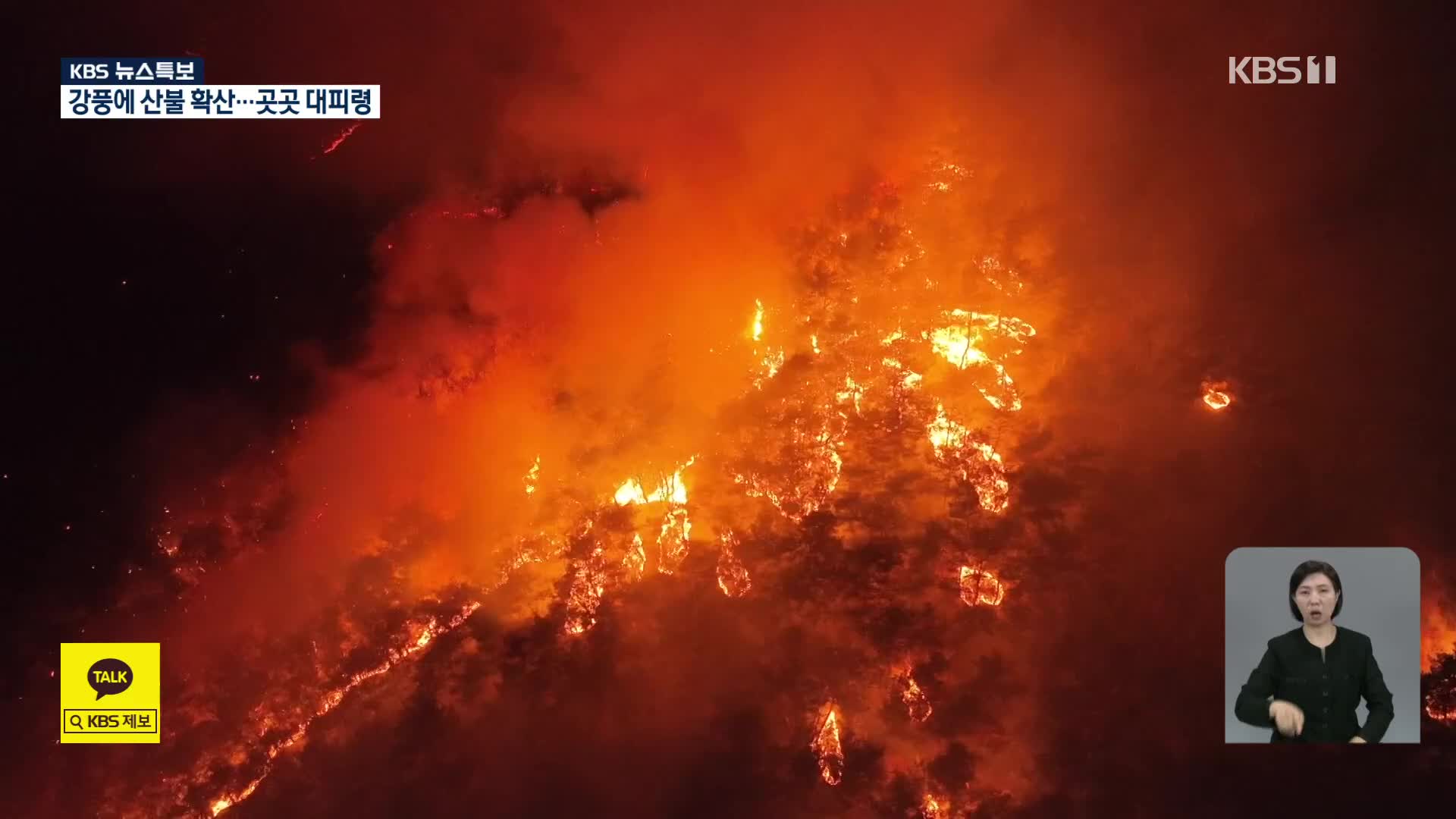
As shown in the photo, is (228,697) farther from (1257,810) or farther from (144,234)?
(1257,810)

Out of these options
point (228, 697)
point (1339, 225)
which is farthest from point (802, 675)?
point (1339, 225)

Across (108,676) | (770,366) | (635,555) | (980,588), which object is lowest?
(108,676)

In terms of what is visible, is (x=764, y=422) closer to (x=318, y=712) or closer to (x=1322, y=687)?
(x=318, y=712)

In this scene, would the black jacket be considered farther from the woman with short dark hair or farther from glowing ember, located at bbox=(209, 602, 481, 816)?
glowing ember, located at bbox=(209, 602, 481, 816)

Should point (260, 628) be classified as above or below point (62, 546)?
below

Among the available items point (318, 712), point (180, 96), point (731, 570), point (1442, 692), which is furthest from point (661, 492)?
point (1442, 692)

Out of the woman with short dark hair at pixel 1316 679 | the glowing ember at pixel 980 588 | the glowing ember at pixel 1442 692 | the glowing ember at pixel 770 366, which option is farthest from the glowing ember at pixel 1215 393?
the glowing ember at pixel 770 366

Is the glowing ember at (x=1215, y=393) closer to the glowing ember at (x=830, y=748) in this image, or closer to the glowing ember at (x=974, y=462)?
the glowing ember at (x=974, y=462)
